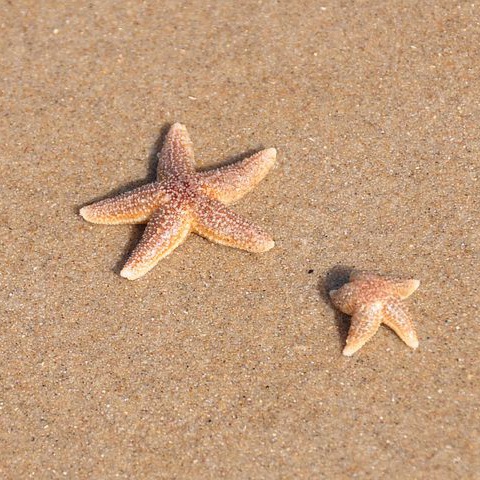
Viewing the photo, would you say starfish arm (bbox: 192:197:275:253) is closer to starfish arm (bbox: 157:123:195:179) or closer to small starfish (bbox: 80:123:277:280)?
small starfish (bbox: 80:123:277:280)

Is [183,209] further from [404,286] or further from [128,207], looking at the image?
[404,286]

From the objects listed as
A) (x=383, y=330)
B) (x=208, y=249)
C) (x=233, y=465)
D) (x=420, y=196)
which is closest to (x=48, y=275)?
(x=208, y=249)

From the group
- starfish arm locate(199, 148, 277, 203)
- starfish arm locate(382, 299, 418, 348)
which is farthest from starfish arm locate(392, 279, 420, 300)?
starfish arm locate(199, 148, 277, 203)

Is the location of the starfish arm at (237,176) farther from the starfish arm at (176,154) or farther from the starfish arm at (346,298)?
the starfish arm at (346,298)

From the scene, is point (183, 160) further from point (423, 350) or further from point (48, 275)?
point (423, 350)

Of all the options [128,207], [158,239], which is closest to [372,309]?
[158,239]

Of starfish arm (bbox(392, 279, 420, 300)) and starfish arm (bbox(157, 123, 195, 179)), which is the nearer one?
starfish arm (bbox(392, 279, 420, 300))

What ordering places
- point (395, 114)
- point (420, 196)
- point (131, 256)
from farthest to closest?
point (395, 114)
point (420, 196)
point (131, 256)

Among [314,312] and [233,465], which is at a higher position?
[314,312]
